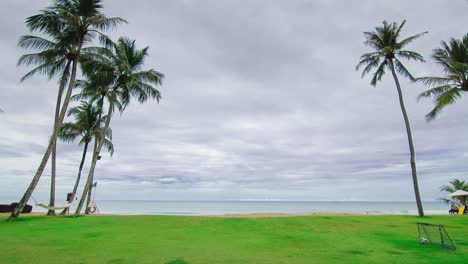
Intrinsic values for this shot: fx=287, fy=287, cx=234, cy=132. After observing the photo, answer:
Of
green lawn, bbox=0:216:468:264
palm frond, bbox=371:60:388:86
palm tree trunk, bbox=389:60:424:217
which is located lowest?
green lawn, bbox=0:216:468:264

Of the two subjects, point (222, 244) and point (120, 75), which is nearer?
point (222, 244)

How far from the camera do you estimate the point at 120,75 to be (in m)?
21.5

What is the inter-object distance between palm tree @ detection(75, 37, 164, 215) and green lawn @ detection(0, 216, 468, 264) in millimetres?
9621

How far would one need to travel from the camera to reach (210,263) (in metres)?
6.82

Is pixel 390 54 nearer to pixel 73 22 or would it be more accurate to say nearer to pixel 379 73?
pixel 379 73

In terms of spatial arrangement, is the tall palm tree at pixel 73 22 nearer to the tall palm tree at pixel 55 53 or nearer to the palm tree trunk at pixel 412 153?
the tall palm tree at pixel 55 53

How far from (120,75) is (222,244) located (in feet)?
54.4

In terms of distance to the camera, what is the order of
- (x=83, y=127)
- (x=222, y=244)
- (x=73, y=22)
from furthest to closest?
1. (x=83, y=127)
2. (x=73, y=22)
3. (x=222, y=244)

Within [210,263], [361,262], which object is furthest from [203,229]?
[361,262]

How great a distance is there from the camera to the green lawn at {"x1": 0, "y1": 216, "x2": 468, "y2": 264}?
7.37m

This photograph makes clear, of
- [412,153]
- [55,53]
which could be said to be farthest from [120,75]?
[412,153]

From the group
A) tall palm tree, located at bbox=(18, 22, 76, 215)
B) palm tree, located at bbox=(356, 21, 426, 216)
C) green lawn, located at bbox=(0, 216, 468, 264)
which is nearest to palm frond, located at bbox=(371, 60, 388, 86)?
palm tree, located at bbox=(356, 21, 426, 216)

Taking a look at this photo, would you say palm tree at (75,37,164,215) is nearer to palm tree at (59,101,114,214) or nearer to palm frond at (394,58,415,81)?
palm tree at (59,101,114,214)

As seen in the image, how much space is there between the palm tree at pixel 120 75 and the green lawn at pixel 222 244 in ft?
31.6
